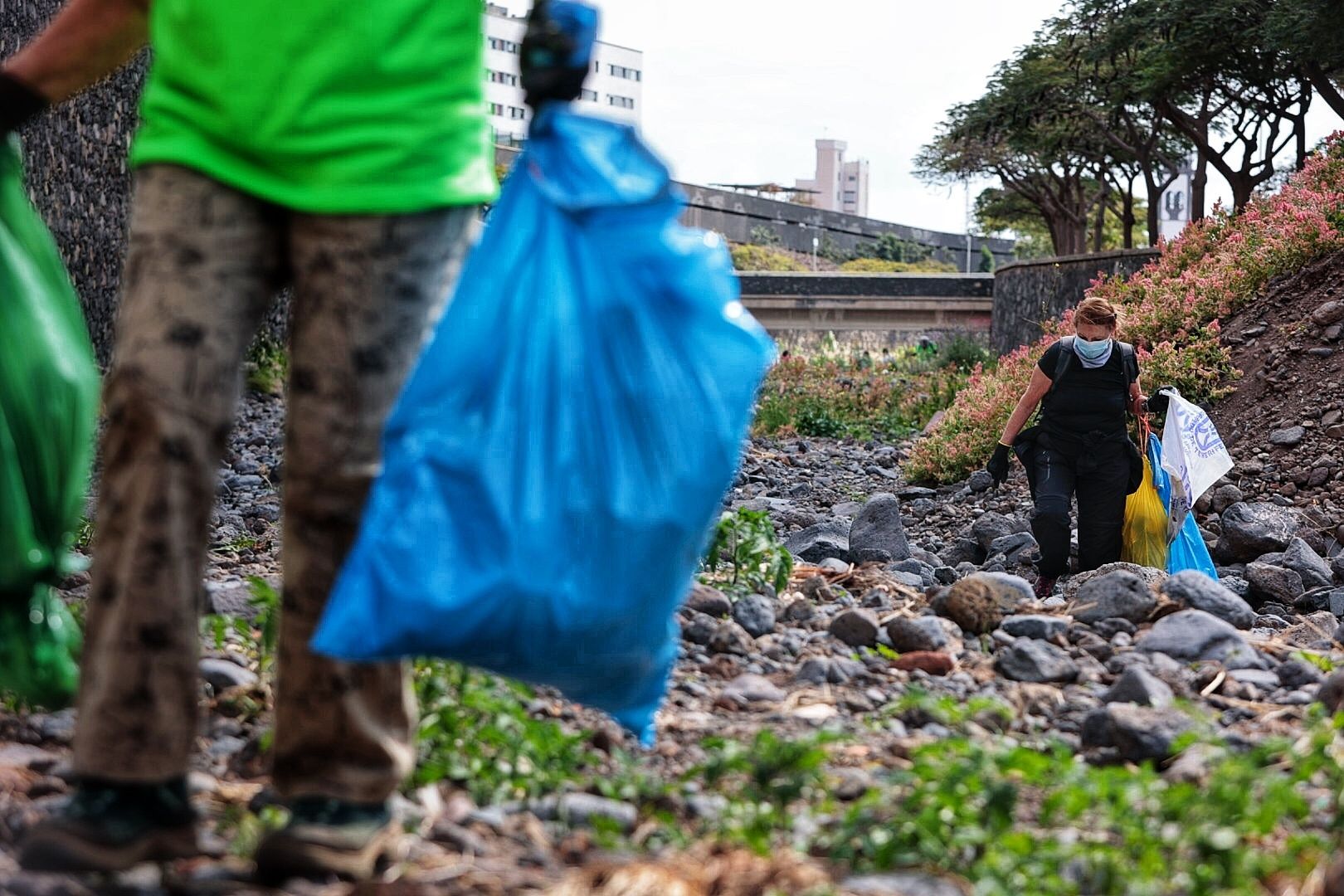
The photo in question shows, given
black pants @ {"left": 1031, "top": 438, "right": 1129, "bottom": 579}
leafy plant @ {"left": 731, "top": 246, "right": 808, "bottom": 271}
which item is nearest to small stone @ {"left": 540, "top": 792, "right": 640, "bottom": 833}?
black pants @ {"left": 1031, "top": 438, "right": 1129, "bottom": 579}

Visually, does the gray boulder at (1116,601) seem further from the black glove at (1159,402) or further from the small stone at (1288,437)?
the small stone at (1288,437)

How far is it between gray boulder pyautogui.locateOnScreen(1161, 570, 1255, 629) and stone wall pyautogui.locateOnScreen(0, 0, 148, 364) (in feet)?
26.0

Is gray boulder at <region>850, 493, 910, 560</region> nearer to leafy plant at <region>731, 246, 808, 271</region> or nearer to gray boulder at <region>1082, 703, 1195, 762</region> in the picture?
gray boulder at <region>1082, 703, 1195, 762</region>

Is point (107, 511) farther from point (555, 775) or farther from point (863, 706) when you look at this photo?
point (863, 706)

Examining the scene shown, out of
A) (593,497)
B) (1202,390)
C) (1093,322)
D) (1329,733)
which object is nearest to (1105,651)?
(1329,733)

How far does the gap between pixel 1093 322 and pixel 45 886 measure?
5.80 m

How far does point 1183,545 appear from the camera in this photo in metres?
6.97

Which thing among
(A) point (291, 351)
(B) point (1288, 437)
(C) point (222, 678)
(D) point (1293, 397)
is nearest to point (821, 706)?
(C) point (222, 678)

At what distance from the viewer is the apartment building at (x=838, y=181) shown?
163 meters

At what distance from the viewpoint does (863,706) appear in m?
3.36

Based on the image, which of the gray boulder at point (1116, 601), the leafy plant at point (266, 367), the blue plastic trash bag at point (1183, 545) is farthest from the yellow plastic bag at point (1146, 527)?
the leafy plant at point (266, 367)

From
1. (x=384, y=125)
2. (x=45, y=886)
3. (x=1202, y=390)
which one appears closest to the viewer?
(x=45, y=886)

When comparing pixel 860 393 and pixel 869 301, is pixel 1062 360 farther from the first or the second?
pixel 869 301

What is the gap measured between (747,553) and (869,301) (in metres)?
42.5
